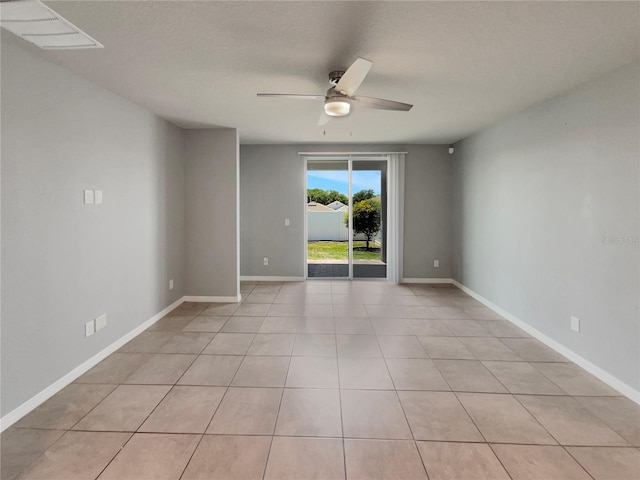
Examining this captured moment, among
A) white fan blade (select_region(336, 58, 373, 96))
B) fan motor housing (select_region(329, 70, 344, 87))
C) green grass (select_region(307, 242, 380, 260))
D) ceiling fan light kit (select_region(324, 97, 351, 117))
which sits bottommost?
green grass (select_region(307, 242, 380, 260))

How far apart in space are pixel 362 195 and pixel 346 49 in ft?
12.8

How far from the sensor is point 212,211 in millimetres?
4309

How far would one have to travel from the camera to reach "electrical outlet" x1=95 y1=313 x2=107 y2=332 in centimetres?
267

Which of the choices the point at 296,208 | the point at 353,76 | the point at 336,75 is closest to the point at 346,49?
the point at 353,76

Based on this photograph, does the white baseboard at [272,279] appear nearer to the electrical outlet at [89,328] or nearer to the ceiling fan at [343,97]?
the electrical outlet at [89,328]

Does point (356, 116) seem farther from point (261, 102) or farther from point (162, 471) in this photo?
point (162, 471)

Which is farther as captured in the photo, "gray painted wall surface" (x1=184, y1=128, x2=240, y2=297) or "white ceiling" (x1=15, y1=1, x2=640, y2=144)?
"gray painted wall surface" (x1=184, y1=128, x2=240, y2=297)

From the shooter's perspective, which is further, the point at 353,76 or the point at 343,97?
the point at 343,97

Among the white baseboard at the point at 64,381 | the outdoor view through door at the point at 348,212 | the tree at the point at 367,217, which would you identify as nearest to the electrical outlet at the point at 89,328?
the white baseboard at the point at 64,381

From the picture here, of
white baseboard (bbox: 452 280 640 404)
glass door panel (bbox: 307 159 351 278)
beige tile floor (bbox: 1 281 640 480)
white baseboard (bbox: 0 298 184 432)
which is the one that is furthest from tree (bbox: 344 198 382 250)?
white baseboard (bbox: 0 298 184 432)

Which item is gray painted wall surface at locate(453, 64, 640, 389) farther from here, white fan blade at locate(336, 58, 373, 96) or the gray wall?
white fan blade at locate(336, 58, 373, 96)

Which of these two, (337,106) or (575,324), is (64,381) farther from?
(575,324)

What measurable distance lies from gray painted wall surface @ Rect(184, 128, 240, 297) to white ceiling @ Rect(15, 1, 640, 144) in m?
0.94

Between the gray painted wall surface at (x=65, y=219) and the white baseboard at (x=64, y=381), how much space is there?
43 millimetres
